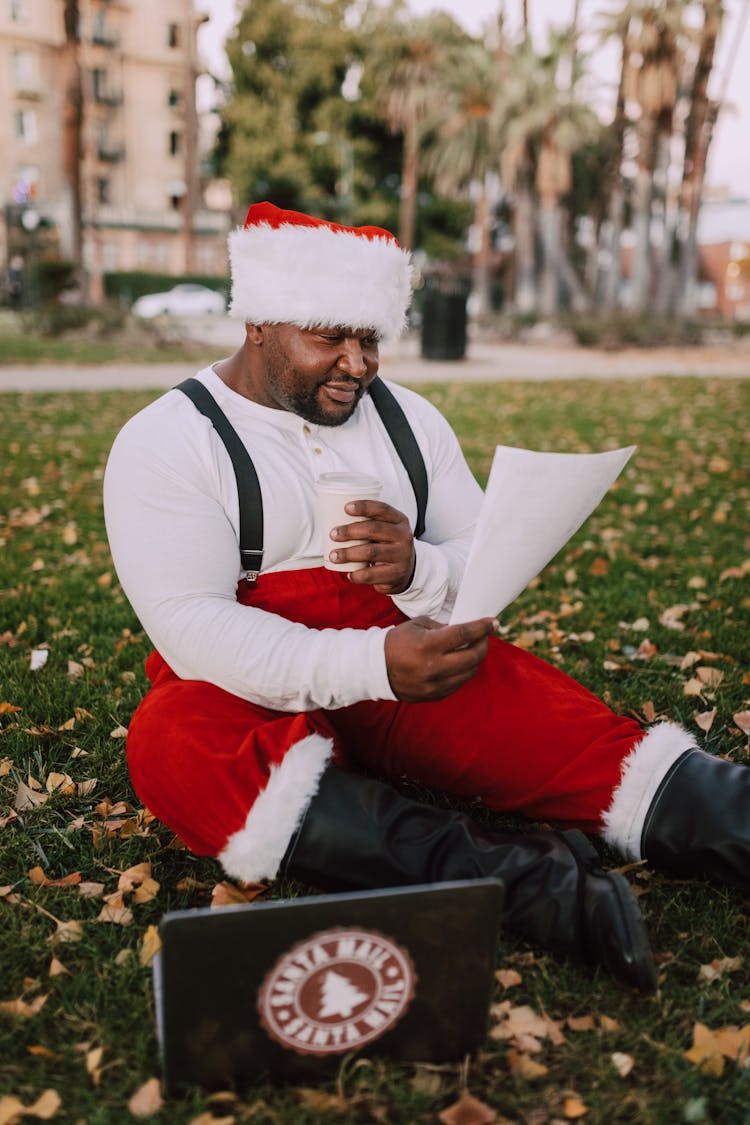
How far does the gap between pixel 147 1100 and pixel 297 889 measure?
0.67 meters

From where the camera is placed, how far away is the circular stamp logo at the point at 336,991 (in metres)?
1.68

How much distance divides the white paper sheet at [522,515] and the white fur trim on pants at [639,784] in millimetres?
535

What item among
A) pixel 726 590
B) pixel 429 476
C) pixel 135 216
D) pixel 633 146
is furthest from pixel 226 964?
pixel 135 216

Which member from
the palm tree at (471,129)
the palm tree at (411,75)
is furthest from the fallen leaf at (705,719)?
the palm tree at (411,75)

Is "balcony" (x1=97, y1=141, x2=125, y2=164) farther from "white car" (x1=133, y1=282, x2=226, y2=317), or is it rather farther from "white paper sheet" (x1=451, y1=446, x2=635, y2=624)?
"white paper sheet" (x1=451, y1=446, x2=635, y2=624)

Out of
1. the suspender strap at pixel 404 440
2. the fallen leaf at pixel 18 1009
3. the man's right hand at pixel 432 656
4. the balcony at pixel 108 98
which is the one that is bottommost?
the fallen leaf at pixel 18 1009

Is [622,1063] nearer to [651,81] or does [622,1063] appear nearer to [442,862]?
[442,862]

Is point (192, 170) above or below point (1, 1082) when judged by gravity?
above

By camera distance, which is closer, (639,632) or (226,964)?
(226,964)

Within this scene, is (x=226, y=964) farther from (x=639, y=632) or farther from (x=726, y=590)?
(x=726, y=590)

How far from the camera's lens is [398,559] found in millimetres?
2346

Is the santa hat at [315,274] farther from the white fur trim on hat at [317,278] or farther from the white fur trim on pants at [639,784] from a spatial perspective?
the white fur trim on pants at [639,784]

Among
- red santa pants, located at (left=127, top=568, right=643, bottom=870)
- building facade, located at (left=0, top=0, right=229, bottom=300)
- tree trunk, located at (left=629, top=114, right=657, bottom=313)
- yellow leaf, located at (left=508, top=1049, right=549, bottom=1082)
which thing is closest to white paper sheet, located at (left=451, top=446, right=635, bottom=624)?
red santa pants, located at (left=127, top=568, right=643, bottom=870)

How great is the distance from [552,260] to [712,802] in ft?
117
